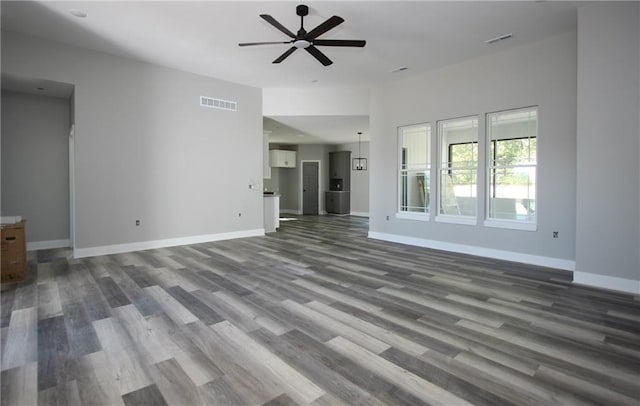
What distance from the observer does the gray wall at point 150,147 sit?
5.17 metres

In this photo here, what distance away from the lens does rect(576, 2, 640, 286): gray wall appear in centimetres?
359

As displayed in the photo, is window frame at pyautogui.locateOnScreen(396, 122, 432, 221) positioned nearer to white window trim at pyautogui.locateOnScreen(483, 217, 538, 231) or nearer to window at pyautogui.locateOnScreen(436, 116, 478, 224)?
window at pyautogui.locateOnScreen(436, 116, 478, 224)

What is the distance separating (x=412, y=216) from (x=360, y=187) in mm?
5776

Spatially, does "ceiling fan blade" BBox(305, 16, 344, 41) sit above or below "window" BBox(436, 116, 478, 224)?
above

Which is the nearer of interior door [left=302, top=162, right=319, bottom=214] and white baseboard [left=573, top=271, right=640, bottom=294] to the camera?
white baseboard [left=573, top=271, right=640, bottom=294]

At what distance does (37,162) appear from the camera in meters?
5.88

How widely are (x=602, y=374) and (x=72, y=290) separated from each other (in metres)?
4.80

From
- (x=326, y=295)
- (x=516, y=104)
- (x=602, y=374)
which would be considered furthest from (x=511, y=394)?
(x=516, y=104)

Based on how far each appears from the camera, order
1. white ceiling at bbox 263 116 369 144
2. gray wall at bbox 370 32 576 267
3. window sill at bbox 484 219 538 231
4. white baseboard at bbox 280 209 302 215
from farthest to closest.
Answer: white baseboard at bbox 280 209 302 215 → white ceiling at bbox 263 116 369 144 → window sill at bbox 484 219 538 231 → gray wall at bbox 370 32 576 267

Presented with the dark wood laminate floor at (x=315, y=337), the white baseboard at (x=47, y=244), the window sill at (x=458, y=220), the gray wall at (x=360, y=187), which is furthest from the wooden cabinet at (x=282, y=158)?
the dark wood laminate floor at (x=315, y=337)

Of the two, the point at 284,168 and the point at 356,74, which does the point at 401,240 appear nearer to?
the point at 356,74

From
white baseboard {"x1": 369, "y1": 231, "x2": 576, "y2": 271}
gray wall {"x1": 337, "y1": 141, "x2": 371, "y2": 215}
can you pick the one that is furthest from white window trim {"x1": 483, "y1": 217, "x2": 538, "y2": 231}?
gray wall {"x1": 337, "y1": 141, "x2": 371, "y2": 215}

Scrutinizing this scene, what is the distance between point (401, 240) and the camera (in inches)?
264

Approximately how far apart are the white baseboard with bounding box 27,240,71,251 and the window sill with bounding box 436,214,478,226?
23.0 feet
